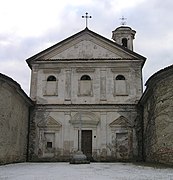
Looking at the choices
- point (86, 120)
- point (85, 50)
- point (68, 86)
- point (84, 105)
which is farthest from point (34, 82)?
point (86, 120)

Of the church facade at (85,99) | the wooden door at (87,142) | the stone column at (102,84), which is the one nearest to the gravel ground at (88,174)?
the church facade at (85,99)

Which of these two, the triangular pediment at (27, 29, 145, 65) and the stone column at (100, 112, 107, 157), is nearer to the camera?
the stone column at (100, 112, 107, 157)

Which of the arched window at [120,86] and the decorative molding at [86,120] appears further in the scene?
the arched window at [120,86]

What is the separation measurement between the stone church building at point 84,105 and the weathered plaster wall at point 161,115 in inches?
50.9

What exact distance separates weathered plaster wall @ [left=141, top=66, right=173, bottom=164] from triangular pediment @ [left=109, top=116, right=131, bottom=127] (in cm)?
323

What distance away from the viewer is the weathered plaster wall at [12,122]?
602 inches

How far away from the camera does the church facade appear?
20266 millimetres

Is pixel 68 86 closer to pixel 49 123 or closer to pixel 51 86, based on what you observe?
pixel 51 86

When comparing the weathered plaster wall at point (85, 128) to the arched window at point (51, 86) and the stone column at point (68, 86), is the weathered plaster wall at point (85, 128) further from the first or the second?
the arched window at point (51, 86)

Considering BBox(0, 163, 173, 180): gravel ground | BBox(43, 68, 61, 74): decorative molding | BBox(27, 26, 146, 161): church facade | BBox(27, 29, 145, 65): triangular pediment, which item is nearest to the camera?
BBox(0, 163, 173, 180): gravel ground

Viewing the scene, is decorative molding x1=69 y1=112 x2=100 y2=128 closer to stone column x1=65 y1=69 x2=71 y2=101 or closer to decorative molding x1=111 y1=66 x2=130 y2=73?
stone column x1=65 y1=69 x2=71 y2=101

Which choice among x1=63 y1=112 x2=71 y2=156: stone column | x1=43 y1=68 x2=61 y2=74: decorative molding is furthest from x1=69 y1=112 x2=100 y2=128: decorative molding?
x1=43 y1=68 x2=61 y2=74: decorative molding

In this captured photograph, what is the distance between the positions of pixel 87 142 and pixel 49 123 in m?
2.88

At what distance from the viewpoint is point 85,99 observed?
21031 mm
